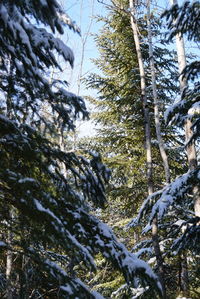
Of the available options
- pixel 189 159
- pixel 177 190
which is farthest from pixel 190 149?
pixel 177 190

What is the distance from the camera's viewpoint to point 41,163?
3506mm

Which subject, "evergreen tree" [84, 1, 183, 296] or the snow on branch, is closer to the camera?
the snow on branch

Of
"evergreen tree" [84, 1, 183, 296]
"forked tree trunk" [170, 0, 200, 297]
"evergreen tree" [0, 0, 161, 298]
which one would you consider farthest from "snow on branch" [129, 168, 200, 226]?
"evergreen tree" [84, 1, 183, 296]

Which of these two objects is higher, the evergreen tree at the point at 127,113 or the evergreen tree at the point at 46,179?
the evergreen tree at the point at 127,113

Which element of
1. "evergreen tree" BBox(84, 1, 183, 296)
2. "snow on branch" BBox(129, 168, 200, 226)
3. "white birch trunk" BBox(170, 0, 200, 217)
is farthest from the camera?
"evergreen tree" BBox(84, 1, 183, 296)

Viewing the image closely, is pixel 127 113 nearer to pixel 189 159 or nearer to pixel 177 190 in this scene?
pixel 189 159

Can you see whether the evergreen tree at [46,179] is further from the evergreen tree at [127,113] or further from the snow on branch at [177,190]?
the evergreen tree at [127,113]

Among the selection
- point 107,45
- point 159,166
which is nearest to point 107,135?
point 159,166

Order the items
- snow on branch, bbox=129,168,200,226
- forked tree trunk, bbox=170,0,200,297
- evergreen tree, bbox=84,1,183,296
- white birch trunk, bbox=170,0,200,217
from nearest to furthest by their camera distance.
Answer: snow on branch, bbox=129,168,200,226
white birch trunk, bbox=170,0,200,217
forked tree trunk, bbox=170,0,200,297
evergreen tree, bbox=84,1,183,296

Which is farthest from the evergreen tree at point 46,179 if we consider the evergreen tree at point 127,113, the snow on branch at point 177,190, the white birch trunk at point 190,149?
the evergreen tree at point 127,113

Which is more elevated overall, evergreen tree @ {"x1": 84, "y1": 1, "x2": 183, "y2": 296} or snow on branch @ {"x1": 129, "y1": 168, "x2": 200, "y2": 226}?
evergreen tree @ {"x1": 84, "y1": 1, "x2": 183, "y2": 296}

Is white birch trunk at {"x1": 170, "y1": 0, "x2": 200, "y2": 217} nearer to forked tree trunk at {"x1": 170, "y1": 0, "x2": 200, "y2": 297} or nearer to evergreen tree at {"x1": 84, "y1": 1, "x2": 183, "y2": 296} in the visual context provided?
forked tree trunk at {"x1": 170, "y1": 0, "x2": 200, "y2": 297}

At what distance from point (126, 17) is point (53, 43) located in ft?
31.6

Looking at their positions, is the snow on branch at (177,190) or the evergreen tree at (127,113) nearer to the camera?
the snow on branch at (177,190)
